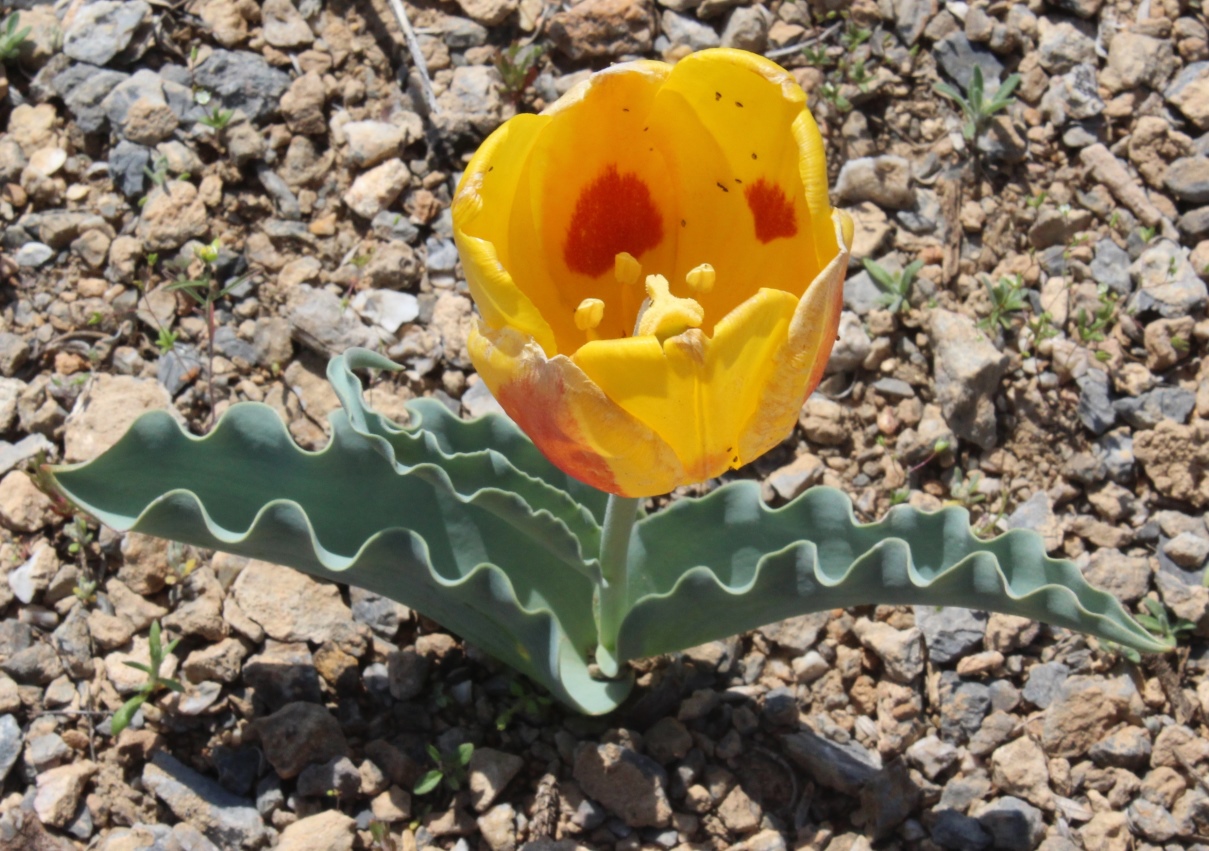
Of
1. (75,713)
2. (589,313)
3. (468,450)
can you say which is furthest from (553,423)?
(75,713)

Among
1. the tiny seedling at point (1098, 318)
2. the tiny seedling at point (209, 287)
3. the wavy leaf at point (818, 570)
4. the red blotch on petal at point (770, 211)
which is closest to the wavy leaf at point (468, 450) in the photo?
the wavy leaf at point (818, 570)

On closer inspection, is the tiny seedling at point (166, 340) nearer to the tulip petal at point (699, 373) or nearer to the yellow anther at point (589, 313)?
the yellow anther at point (589, 313)

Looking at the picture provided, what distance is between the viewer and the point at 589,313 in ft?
7.32

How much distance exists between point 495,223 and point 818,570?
82 centimetres

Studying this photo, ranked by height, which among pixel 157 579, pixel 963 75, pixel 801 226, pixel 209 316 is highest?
pixel 801 226

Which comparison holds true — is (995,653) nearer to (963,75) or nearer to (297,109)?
(963,75)

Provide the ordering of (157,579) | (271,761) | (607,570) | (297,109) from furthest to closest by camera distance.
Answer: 1. (297,109)
2. (157,579)
3. (271,761)
4. (607,570)

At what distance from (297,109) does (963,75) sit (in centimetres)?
201

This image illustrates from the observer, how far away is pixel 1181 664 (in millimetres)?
3049

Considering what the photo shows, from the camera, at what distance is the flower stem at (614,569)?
2.39 m

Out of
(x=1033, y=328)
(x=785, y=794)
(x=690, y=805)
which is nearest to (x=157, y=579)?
(x=690, y=805)

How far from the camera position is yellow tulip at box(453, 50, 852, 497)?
1.89m

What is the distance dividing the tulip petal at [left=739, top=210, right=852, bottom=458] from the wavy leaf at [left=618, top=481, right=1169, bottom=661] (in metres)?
0.36

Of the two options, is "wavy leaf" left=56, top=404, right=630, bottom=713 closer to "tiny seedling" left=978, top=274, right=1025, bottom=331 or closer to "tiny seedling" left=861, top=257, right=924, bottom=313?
"tiny seedling" left=861, top=257, right=924, bottom=313
